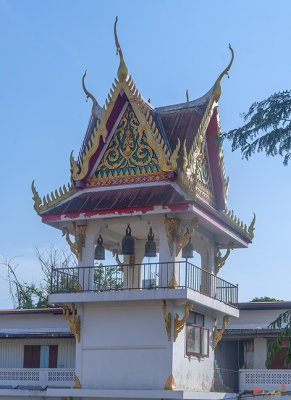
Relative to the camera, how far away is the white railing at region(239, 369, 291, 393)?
27297mm

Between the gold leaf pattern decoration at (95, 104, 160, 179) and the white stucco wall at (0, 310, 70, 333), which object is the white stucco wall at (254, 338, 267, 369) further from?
the gold leaf pattern decoration at (95, 104, 160, 179)

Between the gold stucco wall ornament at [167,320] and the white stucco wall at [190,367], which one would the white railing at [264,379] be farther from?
the gold stucco wall ornament at [167,320]

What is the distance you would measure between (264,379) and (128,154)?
7.96 meters

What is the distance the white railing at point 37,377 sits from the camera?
90.0ft

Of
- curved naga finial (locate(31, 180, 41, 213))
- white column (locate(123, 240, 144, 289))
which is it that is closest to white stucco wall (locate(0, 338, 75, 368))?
white column (locate(123, 240, 144, 289))

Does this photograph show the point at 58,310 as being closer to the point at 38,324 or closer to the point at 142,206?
the point at 38,324

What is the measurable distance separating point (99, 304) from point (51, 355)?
5875mm

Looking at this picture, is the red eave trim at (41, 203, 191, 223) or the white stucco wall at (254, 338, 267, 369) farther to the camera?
the white stucco wall at (254, 338, 267, 369)

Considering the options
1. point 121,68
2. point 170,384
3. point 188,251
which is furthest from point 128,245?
point 121,68

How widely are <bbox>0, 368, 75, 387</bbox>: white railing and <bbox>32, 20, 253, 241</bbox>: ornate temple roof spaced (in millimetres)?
5009

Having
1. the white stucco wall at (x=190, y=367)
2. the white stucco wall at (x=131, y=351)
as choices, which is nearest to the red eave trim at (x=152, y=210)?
the white stucco wall at (x=131, y=351)

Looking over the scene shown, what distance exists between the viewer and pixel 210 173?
28.2 metres

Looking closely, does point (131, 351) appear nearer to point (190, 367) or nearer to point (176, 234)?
point (190, 367)

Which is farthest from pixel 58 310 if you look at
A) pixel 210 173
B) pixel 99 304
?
pixel 210 173
